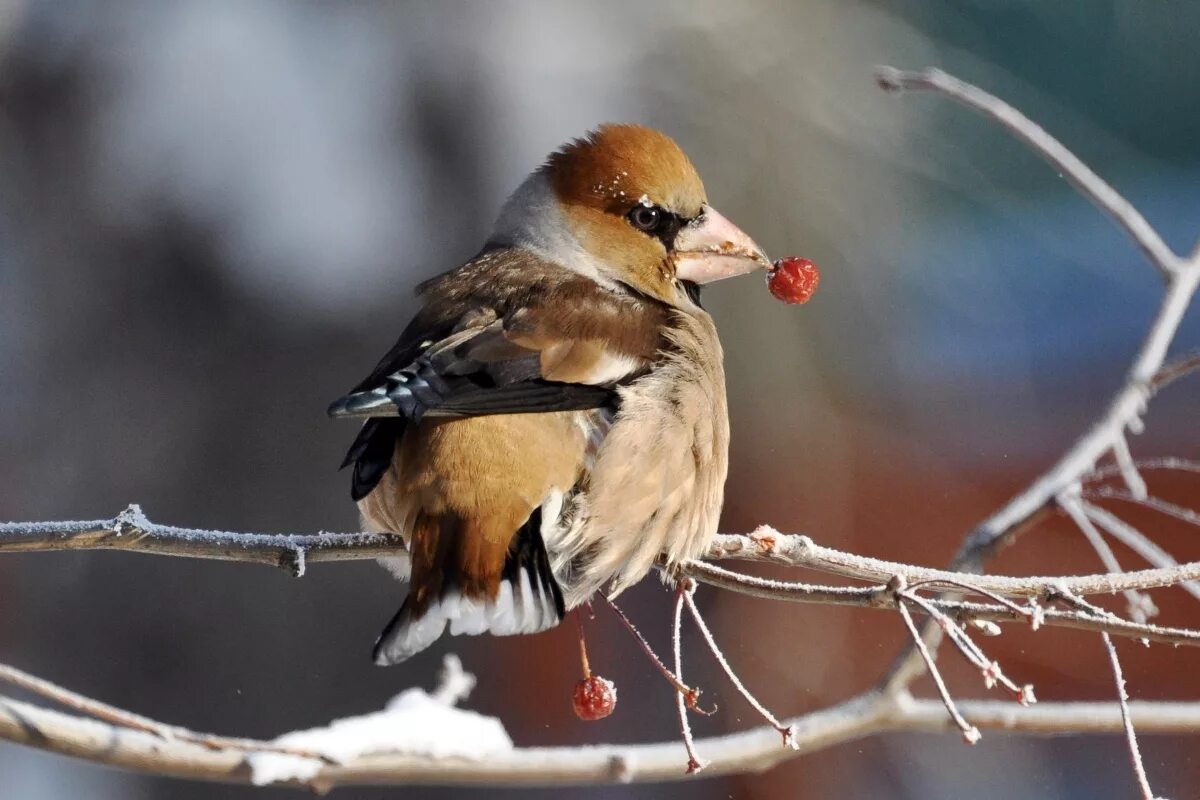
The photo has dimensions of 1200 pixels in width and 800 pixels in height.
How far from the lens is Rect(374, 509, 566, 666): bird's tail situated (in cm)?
105

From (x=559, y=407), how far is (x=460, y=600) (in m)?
0.20

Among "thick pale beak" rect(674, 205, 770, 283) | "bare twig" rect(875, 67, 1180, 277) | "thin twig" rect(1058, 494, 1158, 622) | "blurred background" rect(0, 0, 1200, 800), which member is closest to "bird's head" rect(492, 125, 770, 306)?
"thick pale beak" rect(674, 205, 770, 283)

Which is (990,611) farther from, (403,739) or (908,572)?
(403,739)

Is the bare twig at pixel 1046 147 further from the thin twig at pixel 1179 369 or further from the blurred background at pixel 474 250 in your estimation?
the blurred background at pixel 474 250

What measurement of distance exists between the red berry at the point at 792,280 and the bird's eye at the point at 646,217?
134 mm

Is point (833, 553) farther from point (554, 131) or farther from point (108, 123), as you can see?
point (108, 123)

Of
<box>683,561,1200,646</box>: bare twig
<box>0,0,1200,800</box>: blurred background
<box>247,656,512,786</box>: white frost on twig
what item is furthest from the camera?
<box>0,0,1200,800</box>: blurred background


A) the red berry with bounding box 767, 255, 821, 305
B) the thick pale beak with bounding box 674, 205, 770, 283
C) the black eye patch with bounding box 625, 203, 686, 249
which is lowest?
the red berry with bounding box 767, 255, 821, 305

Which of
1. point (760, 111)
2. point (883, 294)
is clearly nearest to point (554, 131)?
point (760, 111)

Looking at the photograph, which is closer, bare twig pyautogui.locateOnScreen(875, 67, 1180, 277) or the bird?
the bird

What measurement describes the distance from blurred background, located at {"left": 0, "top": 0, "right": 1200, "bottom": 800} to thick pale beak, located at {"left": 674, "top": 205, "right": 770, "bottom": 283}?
72 cm

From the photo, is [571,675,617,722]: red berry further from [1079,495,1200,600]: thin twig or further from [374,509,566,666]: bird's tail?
[1079,495,1200,600]: thin twig

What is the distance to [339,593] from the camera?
7.27 feet

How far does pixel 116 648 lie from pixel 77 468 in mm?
315
